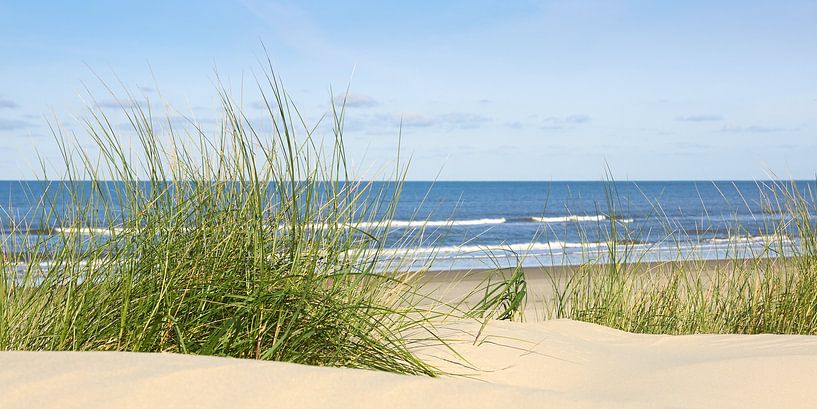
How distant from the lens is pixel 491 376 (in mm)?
2545

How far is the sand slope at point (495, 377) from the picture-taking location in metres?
1.49

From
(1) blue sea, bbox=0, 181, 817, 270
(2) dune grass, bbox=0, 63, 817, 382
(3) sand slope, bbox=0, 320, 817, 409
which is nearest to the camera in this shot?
(3) sand slope, bbox=0, 320, 817, 409

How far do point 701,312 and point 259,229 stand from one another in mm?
2559

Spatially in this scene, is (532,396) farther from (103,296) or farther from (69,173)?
(69,173)

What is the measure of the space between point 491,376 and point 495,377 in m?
0.01

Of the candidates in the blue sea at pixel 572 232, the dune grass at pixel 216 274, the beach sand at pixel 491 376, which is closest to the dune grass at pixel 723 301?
the blue sea at pixel 572 232

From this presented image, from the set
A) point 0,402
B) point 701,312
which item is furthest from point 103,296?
point 701,312

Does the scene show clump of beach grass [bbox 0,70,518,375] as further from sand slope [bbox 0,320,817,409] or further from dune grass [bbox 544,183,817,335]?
dune grass [bbox 544,183,817,335]

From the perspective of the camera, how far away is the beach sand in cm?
149

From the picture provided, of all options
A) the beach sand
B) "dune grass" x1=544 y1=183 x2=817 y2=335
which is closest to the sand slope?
the beach sand

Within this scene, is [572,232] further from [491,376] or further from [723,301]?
[491,376]

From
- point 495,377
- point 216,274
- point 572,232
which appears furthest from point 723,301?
point 572,232

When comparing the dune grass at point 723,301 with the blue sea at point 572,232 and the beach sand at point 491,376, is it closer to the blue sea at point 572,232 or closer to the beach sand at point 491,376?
the blue sea at point 572,232

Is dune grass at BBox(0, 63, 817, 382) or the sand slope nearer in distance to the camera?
the sand slope
